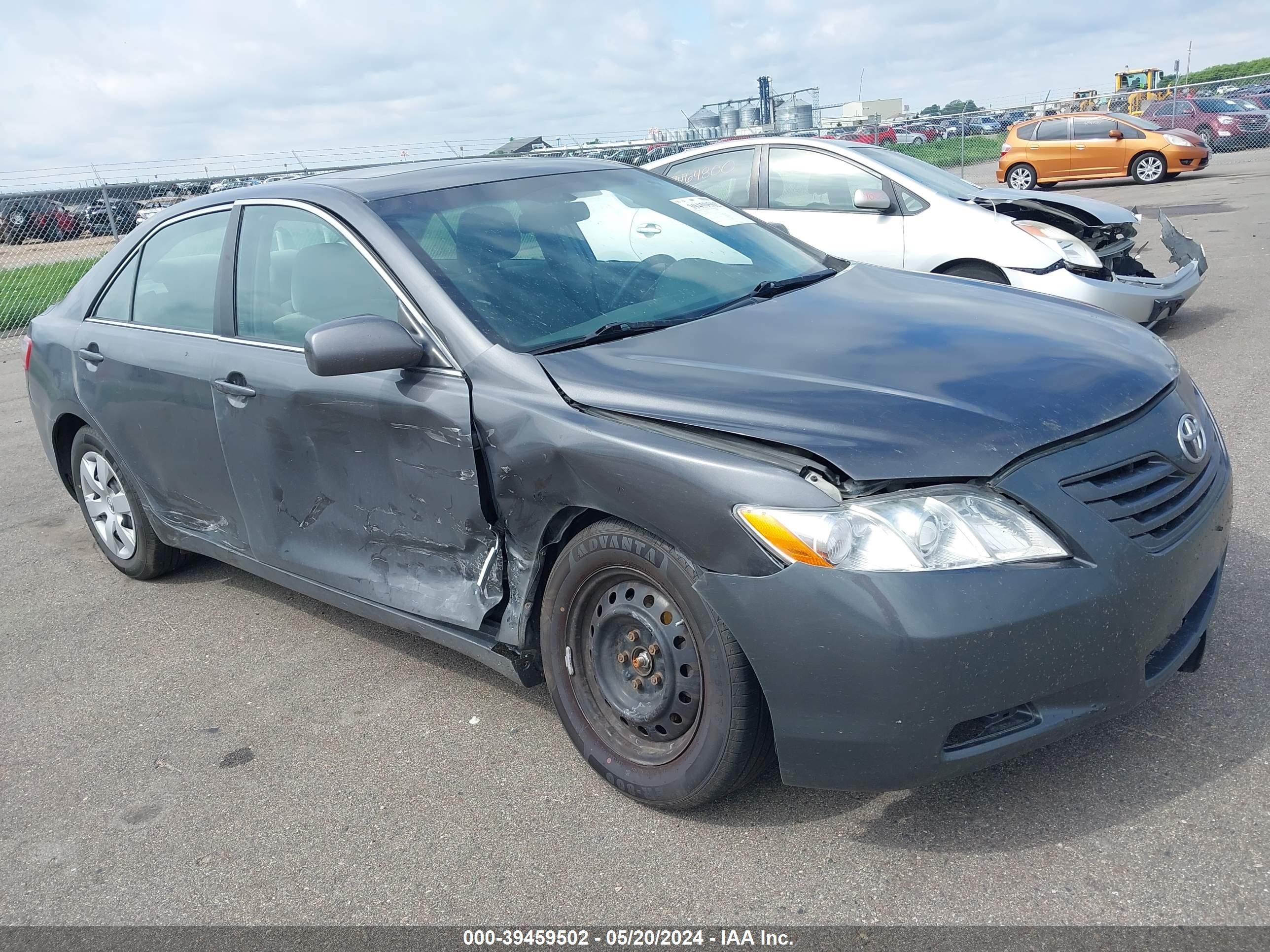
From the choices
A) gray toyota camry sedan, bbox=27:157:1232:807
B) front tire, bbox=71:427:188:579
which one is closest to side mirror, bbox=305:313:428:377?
gray toyota camry sedan, bbox=27:157:1232:807

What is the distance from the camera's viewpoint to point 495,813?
3.03m

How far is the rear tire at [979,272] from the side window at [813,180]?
0.82m

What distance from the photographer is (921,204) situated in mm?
7582

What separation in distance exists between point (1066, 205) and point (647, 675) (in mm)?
6324

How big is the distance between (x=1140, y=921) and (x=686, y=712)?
43.5 inches

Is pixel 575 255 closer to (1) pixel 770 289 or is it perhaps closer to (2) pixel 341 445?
(1) pixel 770 289

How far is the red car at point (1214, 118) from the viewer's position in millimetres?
27875

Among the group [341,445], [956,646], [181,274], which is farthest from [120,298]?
[956,646]

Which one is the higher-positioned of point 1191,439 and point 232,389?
point 232,389

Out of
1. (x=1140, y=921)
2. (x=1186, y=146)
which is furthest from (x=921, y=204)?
(x=1186, y=146)

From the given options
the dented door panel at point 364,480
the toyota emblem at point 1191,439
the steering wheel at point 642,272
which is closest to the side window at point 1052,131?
the steering wheel at point 642,272

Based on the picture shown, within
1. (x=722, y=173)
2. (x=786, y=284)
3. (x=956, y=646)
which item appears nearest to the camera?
(x=956, y=646)

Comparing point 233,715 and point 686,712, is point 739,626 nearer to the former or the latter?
point 686,712

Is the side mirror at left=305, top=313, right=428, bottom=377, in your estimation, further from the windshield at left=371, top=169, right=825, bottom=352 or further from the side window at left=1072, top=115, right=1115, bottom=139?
the side window at left=1072, top=115, right=1115, bottom=139
